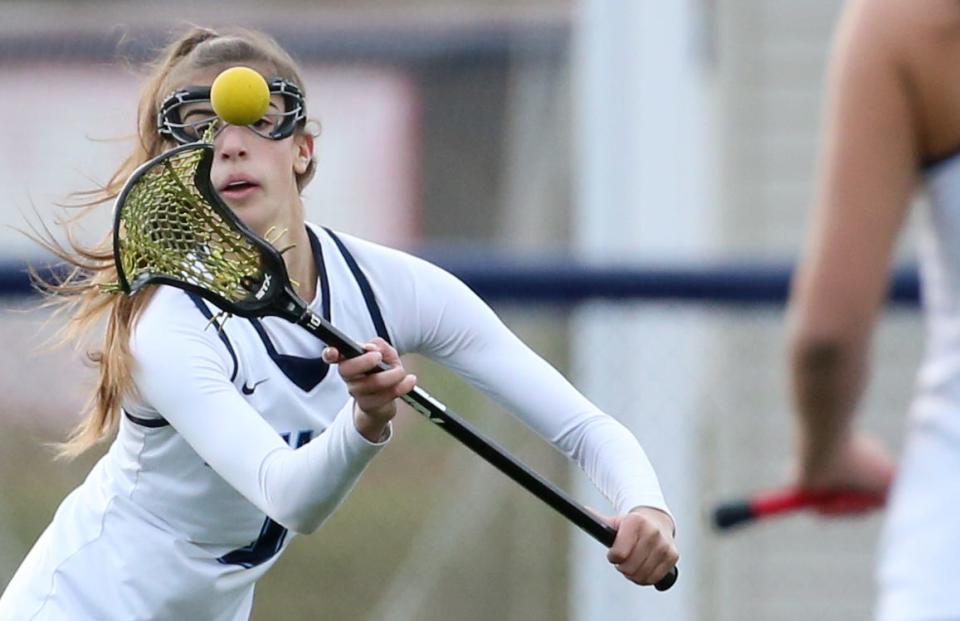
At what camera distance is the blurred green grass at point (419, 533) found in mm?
6137

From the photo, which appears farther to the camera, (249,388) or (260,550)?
(260,550)

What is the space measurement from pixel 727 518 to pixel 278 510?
1612 millimetres

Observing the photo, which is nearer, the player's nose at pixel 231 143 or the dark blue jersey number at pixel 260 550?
the player's nose at pixel 231 143

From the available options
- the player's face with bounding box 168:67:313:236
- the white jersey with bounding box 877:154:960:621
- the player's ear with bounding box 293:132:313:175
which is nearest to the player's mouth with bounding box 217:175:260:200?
the player's face with bounding box 168:67:313:236

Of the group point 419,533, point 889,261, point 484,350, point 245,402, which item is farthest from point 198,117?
point 419,533

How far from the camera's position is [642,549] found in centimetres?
232

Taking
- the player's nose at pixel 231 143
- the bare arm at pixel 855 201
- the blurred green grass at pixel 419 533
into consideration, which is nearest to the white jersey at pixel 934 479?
the bare arm at pixel 855 201

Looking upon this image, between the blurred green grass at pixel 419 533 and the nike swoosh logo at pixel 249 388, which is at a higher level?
the nike swoosh logo at pixel 249 388

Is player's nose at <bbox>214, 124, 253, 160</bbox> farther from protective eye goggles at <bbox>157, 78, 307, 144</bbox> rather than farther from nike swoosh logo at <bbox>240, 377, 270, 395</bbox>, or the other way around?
nike swoosh logo at <bbox>240, 377, 270, 395</bbox>

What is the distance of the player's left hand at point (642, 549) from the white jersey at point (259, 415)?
0.08 metres

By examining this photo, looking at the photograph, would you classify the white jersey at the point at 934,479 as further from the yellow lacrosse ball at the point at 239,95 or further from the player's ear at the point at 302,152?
the yellow lacrosse ball at the point at 239,95

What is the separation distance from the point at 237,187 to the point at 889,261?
0.90 metres

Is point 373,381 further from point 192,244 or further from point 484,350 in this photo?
point 484,350

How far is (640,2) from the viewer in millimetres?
6629
